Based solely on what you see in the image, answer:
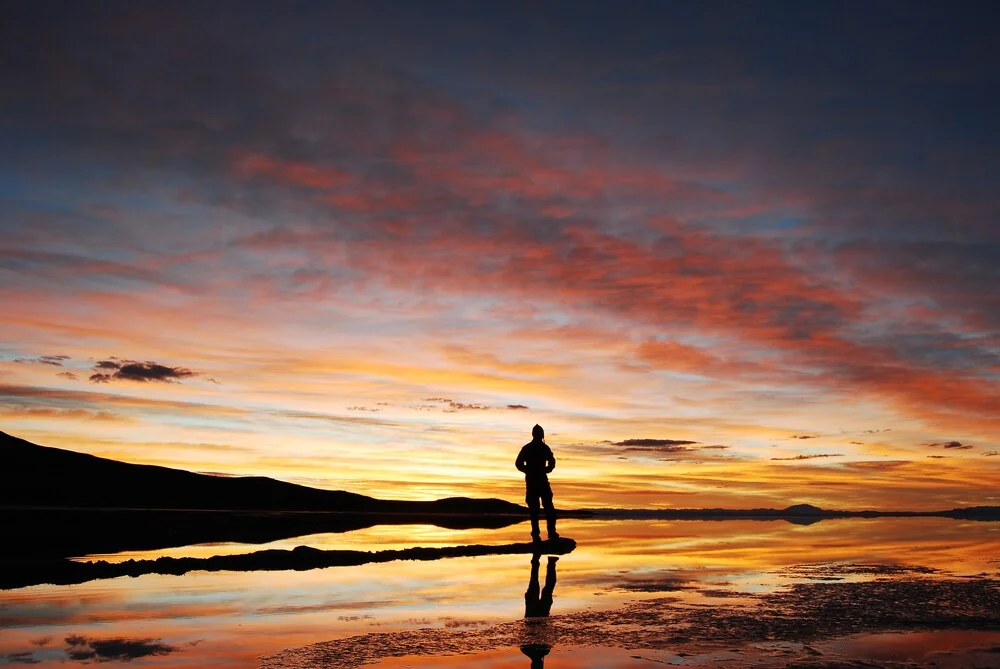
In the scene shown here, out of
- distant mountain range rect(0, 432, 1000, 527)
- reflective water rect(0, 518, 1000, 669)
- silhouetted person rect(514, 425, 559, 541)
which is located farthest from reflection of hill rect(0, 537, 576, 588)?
distant mountain range rect(0, 432, 1000, 527)

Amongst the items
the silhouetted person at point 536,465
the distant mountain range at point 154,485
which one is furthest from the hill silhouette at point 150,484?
the silhouetted person at point 536,465

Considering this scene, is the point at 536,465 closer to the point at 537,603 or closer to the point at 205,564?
the point at 205,564

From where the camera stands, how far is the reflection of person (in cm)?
677

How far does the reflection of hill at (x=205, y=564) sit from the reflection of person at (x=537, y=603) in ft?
9.74

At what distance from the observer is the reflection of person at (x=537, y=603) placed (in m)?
6.77

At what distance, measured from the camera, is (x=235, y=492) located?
488 feet

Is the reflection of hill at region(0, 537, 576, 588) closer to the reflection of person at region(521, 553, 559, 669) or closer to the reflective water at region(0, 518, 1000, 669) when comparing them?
the reflective water at region(0, 518, 1000, 669)

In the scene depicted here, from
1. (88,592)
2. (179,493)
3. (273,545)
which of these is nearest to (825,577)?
(88,592)

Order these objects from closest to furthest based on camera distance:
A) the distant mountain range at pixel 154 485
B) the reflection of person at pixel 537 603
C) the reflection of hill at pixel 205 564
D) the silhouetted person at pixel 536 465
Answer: the reflection of person at pixel 537 603
the reflection of hill at pixel 205 564
the silhouetted person at pixel 536 465
the distant mountain range at pixel 154 485

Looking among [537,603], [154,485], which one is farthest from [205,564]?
[154,485]

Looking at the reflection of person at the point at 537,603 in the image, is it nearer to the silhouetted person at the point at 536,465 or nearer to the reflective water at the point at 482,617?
the reflective water at the point at 482,617

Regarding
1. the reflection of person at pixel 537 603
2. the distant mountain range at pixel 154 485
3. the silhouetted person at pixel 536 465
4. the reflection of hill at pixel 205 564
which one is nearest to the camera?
the reflection of person at pixel 537 603

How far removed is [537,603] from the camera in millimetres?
9828

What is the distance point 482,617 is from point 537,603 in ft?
4.07
